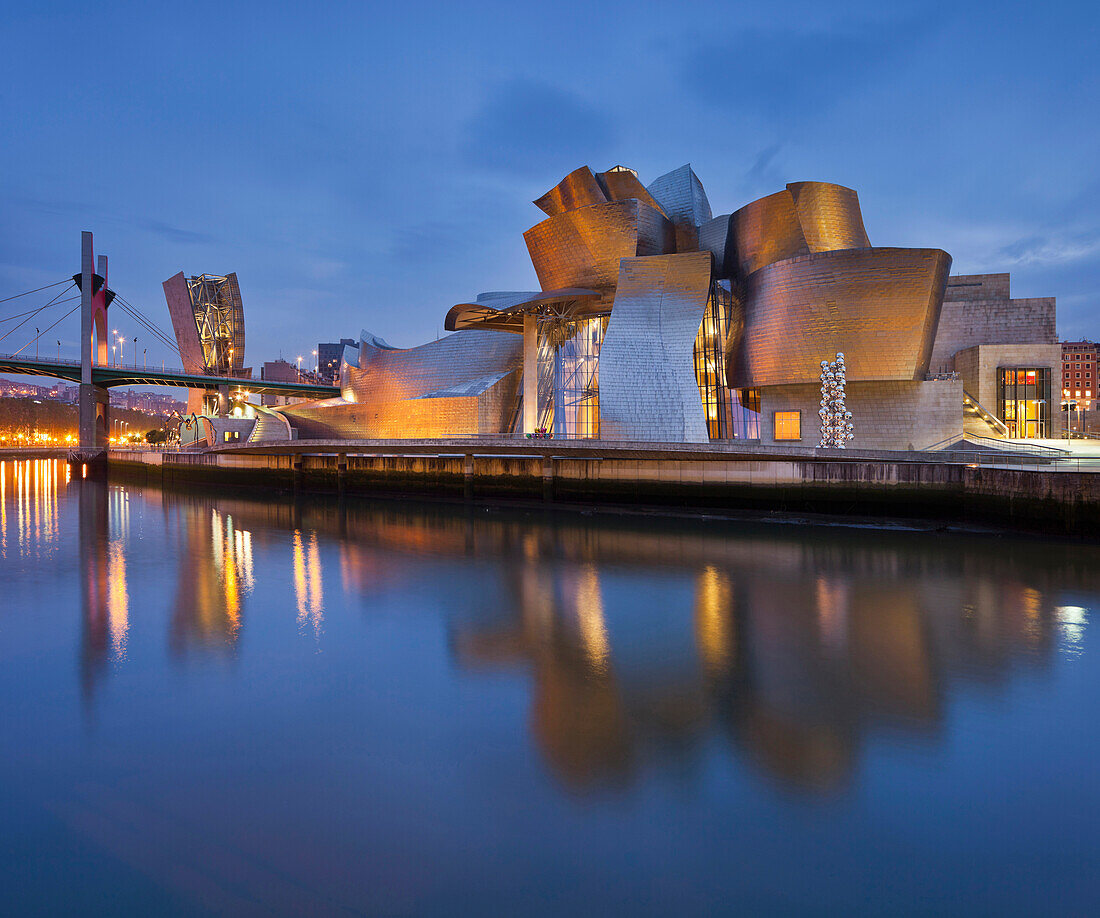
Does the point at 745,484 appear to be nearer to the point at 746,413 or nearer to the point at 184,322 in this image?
the point at 746,413

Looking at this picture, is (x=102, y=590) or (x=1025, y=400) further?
(x=1025, y=400)

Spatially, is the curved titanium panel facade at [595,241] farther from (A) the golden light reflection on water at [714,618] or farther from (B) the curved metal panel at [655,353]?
(A) the golden light reflection on water at [714,618]

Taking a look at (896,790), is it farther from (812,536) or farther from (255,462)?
(255,462)

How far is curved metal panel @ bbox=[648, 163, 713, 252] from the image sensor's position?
102ft

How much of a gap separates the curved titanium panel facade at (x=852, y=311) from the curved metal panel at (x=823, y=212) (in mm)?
3368

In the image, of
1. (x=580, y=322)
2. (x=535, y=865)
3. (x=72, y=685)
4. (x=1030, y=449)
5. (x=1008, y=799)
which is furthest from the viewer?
(x=580, y=322)

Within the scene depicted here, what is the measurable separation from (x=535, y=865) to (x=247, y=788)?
2.24 metres

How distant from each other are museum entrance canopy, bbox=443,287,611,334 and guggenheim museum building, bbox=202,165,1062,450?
0.11 metres

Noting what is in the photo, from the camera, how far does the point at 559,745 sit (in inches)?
209

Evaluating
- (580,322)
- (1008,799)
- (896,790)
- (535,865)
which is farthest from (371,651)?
(580,322)

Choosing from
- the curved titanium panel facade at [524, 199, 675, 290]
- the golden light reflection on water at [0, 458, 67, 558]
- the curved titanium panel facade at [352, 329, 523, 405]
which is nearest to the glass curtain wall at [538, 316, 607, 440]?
the curved titanium panel facade at [524, 199, 675, 290]

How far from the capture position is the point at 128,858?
390 centimetres

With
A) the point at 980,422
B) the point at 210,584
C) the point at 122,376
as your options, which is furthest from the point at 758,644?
the point at 122,376

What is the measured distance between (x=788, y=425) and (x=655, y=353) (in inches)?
263
